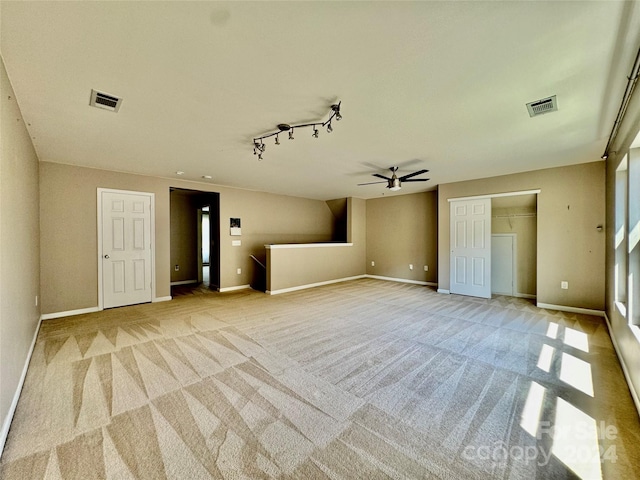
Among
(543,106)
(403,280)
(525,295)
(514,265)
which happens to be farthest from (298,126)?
(525,295)

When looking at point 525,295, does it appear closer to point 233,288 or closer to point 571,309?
point 571,309

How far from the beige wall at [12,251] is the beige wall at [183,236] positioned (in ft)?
14.1

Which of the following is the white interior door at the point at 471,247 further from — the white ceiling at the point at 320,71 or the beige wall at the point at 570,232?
the white ceiling at the point at 320,71

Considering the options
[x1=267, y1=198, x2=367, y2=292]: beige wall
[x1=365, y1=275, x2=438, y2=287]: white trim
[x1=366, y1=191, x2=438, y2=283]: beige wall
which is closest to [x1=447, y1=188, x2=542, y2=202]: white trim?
[x1=366, y1=191, x2=438, y2=283]: beige wall

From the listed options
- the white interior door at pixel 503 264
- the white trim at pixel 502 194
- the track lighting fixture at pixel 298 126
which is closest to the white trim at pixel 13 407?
the track lighting fixture at pixel 298 126

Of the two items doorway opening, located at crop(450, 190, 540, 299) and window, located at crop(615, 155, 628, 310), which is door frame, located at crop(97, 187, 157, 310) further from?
window, located at crop(615, 155, 628, 310)

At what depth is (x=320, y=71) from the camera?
6.28ft

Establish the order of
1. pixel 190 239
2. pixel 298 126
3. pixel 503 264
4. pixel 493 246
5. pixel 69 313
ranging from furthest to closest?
pixel 190 239
pixel 493 246
pixel 503 264
pixel 69 313
pixel 298 126

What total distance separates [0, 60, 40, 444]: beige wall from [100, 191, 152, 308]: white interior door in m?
1.93

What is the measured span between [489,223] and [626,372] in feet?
11.5

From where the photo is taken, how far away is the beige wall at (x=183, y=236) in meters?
7.06

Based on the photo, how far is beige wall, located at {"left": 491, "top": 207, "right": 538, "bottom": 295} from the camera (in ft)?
17.7

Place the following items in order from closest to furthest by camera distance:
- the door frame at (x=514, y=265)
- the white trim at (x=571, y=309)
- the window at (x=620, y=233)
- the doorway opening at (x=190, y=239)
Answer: the window at (x=620, y=233)
the white trim at (x=571, y=309)
the door frame at (x=514, y=265)
the doorway opening at (x=190, y=239)

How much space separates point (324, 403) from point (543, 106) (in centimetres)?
327
